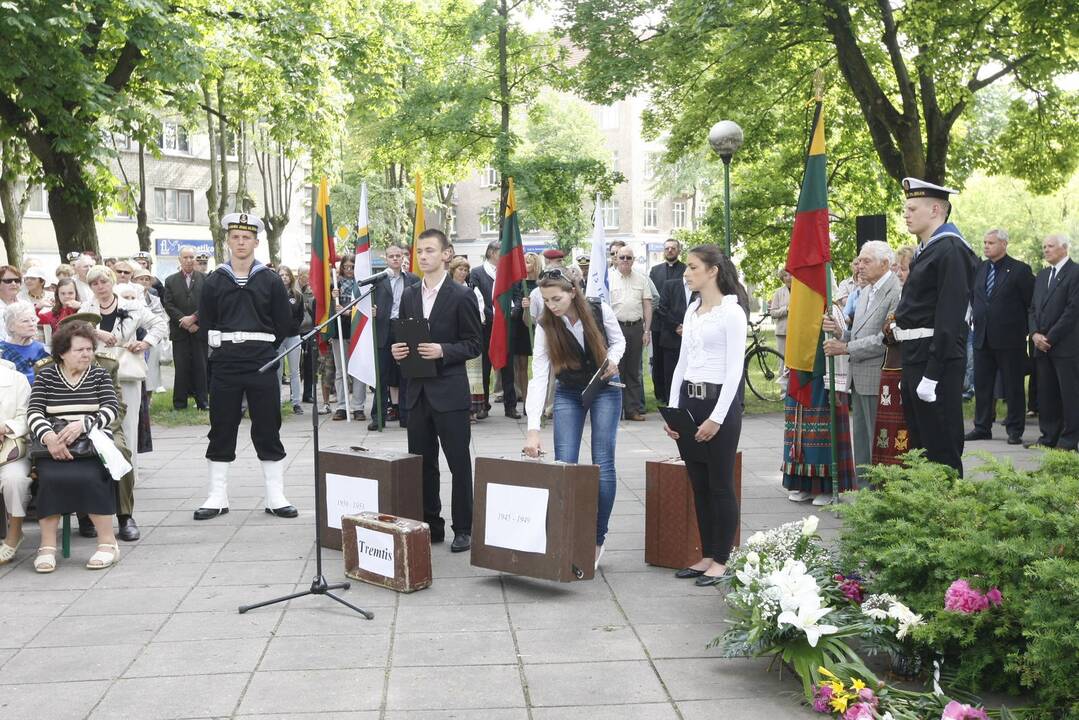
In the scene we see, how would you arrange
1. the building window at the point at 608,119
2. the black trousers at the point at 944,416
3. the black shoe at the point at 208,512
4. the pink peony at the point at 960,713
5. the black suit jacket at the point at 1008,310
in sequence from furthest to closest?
1. the building window at the point at 608,119
2. the black suit jacket at the point at 1008,310
3. the black shoe at the point at 208,512
4. the black trousers at the point at 944,416
5. the pink peony at the point at 960,713

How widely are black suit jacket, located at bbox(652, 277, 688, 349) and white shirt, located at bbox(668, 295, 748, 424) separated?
781 centimetres

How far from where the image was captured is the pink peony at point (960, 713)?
13.5ft

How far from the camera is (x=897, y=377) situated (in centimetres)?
805

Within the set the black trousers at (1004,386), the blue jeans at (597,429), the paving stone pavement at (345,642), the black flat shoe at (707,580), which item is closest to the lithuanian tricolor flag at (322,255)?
the paving stone pavement at (345,642)

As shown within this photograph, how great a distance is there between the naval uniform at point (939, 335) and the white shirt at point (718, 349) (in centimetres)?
131

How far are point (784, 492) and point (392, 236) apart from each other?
4135 centimetres

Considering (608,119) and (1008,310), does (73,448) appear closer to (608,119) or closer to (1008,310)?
(1008,310)

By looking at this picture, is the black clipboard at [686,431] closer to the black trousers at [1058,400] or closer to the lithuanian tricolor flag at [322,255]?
the black trousers at [1058,400]

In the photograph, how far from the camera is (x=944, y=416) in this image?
677 cm

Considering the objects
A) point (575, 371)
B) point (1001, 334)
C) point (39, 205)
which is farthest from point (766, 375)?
point (39, 205)

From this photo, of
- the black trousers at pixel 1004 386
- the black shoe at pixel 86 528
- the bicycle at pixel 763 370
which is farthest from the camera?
the bicycle at pixel 763 370

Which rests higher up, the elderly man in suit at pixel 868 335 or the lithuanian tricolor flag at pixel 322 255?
the lithuanian tricolor flag at pixel 322 255

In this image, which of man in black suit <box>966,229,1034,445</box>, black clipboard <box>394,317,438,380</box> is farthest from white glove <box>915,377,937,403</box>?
man in black suit <box>966,229,1034,445</box>

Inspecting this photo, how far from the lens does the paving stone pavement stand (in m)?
4.65
